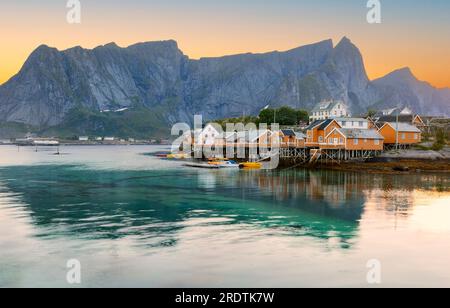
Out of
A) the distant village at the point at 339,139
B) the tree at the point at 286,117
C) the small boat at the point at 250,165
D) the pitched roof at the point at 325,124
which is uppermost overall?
the tree at the point at 286,117

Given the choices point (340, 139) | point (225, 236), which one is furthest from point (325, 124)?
point (225, 236)

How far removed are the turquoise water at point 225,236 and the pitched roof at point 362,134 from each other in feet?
109

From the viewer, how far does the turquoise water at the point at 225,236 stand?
2217cm

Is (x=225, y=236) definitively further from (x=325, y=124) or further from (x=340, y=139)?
(x=325, y=124)

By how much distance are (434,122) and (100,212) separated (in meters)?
105

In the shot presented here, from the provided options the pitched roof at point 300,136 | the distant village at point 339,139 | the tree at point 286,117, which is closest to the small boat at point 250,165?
the distant village at point 339,139

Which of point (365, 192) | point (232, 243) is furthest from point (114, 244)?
point (365, 192)

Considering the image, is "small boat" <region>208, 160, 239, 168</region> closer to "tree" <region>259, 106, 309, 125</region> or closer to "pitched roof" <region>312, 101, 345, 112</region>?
"tree" <region>259, 106, 309, 125</region>

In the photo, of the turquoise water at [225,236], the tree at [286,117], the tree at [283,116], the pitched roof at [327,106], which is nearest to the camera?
the turquoise water at [225,236]

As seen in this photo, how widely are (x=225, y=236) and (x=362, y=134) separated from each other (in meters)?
65.5

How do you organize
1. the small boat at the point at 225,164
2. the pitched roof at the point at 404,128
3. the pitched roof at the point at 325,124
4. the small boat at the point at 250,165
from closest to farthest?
the small boat at the point at 250,165 → the small boat at the point at 225,164 → the pitched roof at the point at 325,124 → the pitched roof at the point at 404,128

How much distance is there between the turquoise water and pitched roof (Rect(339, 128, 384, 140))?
109ft

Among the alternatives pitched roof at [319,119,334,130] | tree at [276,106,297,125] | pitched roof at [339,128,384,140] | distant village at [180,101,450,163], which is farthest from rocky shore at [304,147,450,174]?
tree at [276,106,297,125]

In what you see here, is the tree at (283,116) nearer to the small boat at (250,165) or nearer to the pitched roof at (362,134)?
the pitched roof at (362,134)
